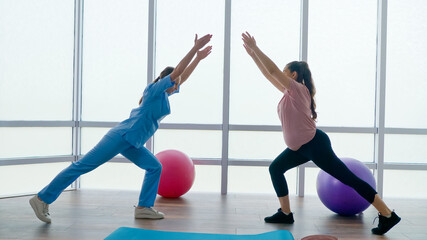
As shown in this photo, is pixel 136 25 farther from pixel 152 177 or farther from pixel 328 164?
pixel 328 164

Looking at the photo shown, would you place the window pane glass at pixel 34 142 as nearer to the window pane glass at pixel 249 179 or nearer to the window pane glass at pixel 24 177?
the window pane glass at pixel 24 177

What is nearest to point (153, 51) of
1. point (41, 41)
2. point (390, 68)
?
point (41, 41)

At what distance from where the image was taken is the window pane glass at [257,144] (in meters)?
4.54

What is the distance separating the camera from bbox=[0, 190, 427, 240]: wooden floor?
2.79 m

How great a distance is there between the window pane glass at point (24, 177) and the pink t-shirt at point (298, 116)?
2.83 meters

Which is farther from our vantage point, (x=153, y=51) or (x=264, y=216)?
(x=153, y=51)

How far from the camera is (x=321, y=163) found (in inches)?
114

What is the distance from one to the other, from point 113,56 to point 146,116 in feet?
6.01

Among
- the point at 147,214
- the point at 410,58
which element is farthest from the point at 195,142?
the point at 410,58

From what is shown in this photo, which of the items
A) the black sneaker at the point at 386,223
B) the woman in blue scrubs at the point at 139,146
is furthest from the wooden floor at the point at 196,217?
the woman in blue scrubs at the point at 139,146

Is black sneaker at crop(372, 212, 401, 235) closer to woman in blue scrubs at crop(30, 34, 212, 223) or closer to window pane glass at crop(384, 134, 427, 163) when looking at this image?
woman in blue scrubs at crop(30, 34, 212, 223)

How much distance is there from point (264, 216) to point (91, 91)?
2501 mm

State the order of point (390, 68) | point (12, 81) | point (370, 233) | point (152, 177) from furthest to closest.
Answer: point (390, 68) < point (12, 81) < point (152, 177) < point (370, 233)

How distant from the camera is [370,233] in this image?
286 cm
